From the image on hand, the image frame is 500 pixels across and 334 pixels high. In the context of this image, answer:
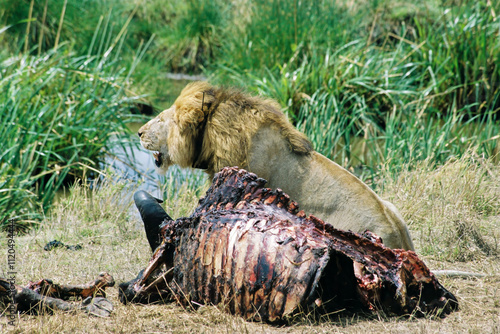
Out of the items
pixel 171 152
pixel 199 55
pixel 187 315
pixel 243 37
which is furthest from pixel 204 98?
pixel 199 55

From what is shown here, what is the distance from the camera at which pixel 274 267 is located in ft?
9.61

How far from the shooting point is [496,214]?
18.6 ft

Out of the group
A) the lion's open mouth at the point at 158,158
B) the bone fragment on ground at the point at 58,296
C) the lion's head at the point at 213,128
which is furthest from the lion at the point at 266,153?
the bone fragment on ground at the point at 58,296

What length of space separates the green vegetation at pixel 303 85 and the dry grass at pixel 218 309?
1.55 feet

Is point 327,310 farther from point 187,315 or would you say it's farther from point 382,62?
point 382,62

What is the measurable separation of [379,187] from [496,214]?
1577 mm

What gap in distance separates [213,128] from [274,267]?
1.65 metres

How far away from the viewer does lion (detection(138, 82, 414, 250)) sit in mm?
4105

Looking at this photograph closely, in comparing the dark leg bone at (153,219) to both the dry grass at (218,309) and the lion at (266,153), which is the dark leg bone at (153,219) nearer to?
the dry grass at (218,309)

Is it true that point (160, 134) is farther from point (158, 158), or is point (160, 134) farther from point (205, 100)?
point (205, 100)

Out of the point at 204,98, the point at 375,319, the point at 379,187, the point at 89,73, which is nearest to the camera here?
the point at 375,319

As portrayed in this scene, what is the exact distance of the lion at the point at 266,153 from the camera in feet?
13.5

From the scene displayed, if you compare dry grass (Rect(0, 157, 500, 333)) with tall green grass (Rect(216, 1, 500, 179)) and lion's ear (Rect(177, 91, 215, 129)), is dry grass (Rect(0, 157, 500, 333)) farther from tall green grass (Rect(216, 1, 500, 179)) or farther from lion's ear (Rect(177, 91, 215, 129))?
tall green grass (Rect(216, 1, 500, 179))

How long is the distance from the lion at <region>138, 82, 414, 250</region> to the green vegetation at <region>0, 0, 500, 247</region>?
2.11 m
